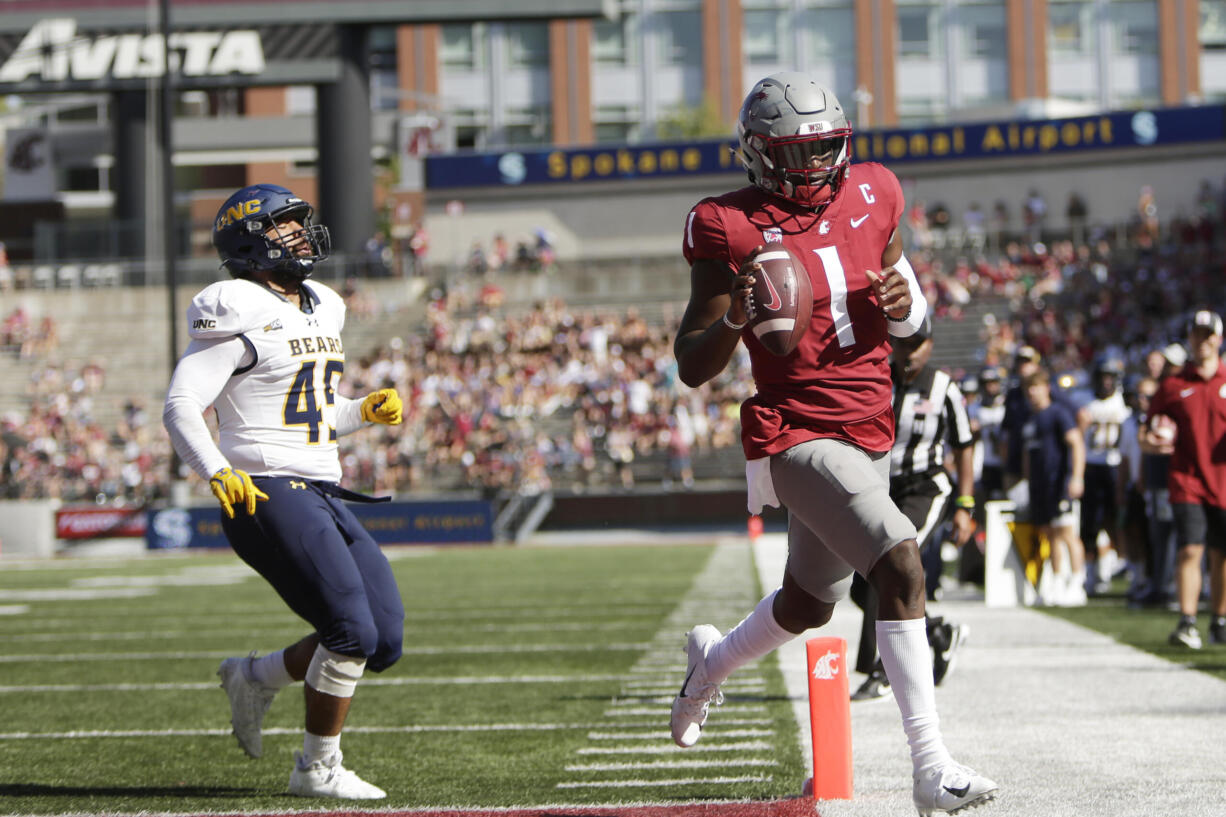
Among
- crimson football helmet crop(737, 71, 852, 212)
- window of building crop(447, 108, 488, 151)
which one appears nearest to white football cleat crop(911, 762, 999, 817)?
crimson football helmet crop(737, 71, 852, 212)

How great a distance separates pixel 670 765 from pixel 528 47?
160 feet

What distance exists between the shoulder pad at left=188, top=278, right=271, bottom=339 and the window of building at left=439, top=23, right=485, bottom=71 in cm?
4853

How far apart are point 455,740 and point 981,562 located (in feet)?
25.8

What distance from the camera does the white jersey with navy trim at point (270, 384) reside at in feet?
17.6

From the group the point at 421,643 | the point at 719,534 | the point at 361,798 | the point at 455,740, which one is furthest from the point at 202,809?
the point at 719,534

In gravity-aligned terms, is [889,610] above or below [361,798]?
above

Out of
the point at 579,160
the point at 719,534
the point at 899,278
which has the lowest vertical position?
the point at 719,534

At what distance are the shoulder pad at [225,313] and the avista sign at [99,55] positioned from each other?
105 ft

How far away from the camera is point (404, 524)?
24.9 meters

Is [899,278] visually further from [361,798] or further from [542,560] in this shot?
[542,560]

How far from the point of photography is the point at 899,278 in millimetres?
4430

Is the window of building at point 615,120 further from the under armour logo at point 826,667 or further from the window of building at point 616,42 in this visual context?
the under armour logo at point 826,667

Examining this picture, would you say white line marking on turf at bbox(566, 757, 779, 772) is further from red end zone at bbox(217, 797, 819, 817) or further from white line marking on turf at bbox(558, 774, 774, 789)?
red end zone at bbox(217, 797, 819, 817)

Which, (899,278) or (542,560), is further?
(542,560)
